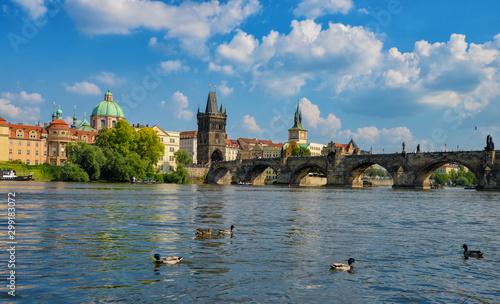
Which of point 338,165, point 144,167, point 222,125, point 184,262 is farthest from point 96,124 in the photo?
point 184,262

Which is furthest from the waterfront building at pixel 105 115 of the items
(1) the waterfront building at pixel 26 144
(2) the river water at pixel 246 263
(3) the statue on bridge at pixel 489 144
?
(2) the river water at pixel 246 263

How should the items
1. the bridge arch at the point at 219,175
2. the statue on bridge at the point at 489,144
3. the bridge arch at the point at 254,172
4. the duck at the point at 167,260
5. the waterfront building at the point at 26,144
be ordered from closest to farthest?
the duck at the point at 167,260 → the statue on bridge at the point at 489,144 → the waterfront building at the point at 26,144 → the bridge arch at the point at 254,172 → the bridge arch at the point at 219,175

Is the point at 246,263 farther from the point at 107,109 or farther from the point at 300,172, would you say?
the point at 107,109

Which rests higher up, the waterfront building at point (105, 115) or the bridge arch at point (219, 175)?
the waterfront building at point (105, 115)

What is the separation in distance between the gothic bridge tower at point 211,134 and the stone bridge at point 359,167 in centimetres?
2935

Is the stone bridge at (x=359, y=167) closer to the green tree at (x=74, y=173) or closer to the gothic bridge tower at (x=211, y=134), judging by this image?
the gothic bridge tower at (x=211, y=134)

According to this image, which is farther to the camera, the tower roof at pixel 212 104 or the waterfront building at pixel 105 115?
the tower roof at pixel 212 104

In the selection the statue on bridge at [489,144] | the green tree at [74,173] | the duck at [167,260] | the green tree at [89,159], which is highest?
the statue on bridge at [489,144]

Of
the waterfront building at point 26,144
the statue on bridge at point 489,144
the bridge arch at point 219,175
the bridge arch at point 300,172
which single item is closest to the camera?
the statue on bridge at point 489,144

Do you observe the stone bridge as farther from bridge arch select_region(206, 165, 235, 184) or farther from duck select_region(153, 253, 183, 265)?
duck select_region(153, 253, 183, 265)

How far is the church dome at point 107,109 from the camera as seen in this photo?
563 feet

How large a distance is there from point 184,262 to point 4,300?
16.1 ft

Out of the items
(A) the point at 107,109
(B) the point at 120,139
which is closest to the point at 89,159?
(B) the point at 120,139

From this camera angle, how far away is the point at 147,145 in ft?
352
